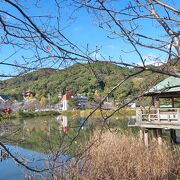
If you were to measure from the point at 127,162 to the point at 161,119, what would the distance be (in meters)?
4.85

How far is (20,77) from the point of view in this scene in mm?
2408

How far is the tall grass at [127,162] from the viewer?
8000 millimetres

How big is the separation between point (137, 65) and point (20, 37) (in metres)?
0.82

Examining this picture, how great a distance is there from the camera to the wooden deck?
12.1 metres

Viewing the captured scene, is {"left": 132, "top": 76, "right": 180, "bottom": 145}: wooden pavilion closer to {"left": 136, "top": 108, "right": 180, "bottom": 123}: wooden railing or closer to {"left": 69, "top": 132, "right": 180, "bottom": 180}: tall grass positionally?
{"left": 136, "top": 108, "right": 180, "bottom": 123}: wooden railing

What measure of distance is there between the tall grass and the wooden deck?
106 inches

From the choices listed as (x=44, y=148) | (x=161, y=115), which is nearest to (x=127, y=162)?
(x=44, y=148)

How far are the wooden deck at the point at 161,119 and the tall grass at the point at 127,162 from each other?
2.68 meters

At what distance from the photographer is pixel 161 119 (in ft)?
42.4

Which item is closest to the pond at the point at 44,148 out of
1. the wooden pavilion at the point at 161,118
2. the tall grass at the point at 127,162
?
the tall grass at the point at 127,162

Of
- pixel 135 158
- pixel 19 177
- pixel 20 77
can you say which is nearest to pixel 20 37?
pixel 20 77

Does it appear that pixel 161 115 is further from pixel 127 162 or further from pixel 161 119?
pixel 127 162

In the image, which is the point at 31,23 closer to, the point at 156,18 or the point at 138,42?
the point at 138,42

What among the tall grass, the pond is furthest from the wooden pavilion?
the pond
